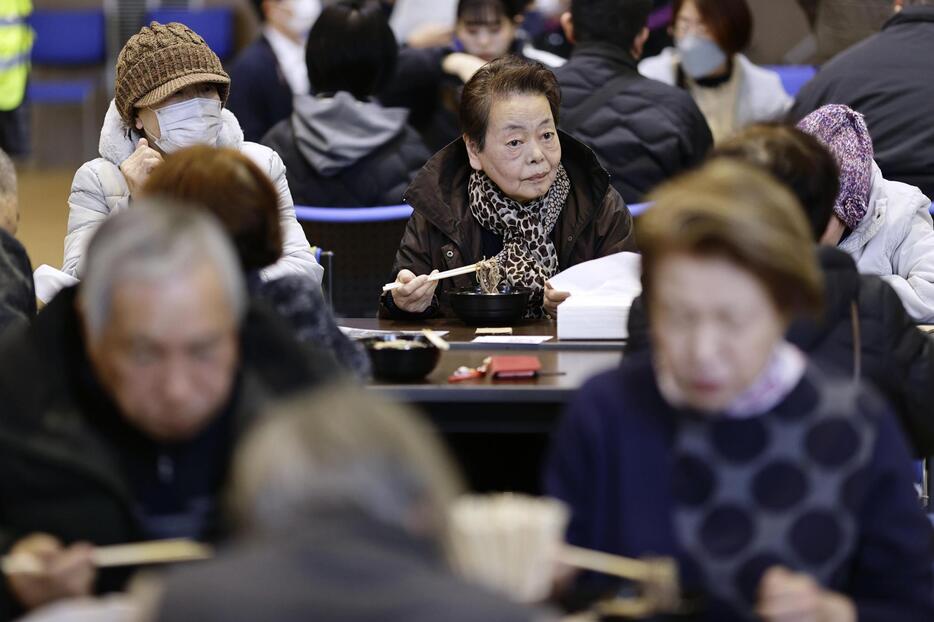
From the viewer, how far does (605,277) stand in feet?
12.6

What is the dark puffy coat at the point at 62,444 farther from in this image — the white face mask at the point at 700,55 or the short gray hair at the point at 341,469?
the white face mask at the point at 700,55

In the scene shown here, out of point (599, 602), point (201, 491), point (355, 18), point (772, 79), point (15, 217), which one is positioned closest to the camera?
point (599, 602)

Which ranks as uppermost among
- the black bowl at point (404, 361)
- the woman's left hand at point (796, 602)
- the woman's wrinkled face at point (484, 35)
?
the woman's wrinkled face at point (484, 35)

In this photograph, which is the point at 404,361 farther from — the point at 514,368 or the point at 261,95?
the point at 261,95

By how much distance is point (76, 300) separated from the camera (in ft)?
7.43

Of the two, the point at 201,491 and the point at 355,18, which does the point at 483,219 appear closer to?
the point at 355,18

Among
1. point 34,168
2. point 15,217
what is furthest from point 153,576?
point 34,168

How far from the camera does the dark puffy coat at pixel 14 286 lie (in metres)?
3.17

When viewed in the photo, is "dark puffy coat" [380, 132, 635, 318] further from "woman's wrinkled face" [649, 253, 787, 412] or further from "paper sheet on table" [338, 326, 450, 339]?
"woman's wrinkled face" [649, 253, 787, 412]

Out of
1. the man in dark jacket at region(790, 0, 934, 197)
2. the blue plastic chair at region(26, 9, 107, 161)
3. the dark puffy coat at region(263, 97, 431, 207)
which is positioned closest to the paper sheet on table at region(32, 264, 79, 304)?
the dark puffy coat at region(263, 97, 431, 207)

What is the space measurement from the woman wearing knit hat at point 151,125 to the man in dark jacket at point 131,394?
5.89ft

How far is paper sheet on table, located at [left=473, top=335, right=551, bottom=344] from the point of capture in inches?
144

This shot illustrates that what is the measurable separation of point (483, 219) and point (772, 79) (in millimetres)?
2746

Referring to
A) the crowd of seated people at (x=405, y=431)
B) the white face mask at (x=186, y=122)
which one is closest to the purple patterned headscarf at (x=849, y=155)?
the crowd of seated people at (x=405, y=431)
